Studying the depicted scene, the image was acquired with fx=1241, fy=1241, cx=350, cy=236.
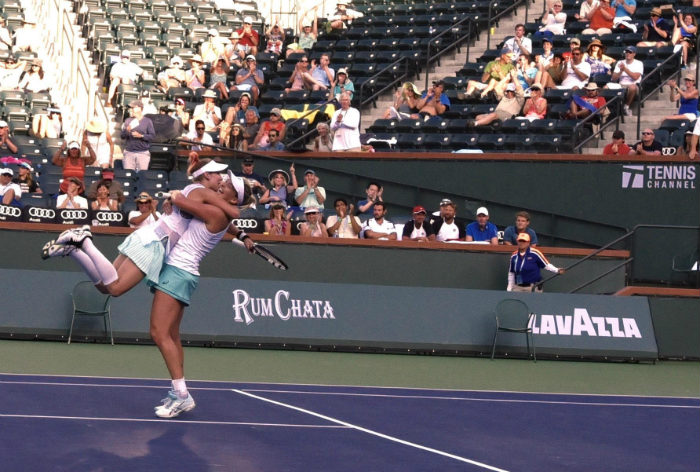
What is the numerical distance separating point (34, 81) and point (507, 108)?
29.7 feet

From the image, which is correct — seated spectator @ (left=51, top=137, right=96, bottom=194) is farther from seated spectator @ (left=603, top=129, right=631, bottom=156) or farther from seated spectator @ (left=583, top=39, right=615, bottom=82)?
seated spectator @ (left=583, top=39, right=615, bottom=82)

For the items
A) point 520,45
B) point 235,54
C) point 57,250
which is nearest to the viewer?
point 57,250

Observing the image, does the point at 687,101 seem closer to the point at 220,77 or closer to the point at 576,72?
the point at 576,72

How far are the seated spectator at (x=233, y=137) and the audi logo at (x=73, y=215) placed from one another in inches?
Result: 176

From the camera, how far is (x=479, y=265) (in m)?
17.5

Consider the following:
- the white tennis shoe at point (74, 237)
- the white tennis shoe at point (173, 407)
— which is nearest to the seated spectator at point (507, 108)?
the white tennis shoe at point (173, 407)

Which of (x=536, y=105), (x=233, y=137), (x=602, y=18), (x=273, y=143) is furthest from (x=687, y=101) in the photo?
(x=233, y=137)

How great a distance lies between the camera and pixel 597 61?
71.2 feet

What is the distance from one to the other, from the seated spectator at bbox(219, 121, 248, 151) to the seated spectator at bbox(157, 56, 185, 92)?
11.3ft

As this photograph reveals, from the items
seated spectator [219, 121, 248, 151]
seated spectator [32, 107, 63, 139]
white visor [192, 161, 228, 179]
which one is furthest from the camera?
seated spectator [32, 107, 63, 139]

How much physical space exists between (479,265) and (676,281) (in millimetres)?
3155

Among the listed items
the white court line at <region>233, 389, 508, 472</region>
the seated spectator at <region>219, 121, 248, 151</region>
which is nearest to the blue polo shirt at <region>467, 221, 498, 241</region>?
the seated spectator at <region>219, 121, 248, 151</region>

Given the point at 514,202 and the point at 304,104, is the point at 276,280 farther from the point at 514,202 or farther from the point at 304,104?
the point at 304,104

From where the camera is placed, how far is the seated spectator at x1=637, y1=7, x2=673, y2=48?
22203mm
